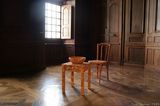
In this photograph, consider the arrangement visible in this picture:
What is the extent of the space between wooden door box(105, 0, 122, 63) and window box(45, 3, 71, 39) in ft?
4.74

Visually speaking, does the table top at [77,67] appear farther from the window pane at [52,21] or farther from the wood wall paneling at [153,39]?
the window pane at [52,21]

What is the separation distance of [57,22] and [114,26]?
2.14 meters

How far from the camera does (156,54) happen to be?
18.0ft

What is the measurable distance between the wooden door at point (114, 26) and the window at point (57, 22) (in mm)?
1444

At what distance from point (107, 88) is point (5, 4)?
308cm

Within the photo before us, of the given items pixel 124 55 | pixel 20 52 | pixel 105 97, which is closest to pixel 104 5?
pixel 124 55

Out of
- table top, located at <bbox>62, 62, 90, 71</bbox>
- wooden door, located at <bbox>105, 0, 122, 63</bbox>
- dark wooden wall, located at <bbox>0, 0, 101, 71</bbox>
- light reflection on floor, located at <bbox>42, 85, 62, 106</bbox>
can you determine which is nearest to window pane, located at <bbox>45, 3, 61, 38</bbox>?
dark wooden wall, located at <bbox>0, 0, 101, 71</bbox>

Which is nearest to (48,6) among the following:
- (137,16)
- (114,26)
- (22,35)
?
(22,35)

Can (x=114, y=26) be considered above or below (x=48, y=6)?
below

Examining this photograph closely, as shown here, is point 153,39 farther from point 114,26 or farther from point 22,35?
point 22,35

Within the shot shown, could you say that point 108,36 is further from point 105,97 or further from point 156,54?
point 105,97

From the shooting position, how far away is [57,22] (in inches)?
286

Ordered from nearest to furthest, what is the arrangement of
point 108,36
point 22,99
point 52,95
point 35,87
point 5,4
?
point 22,99
point 52,95
point 35,87
point 5,4
point 108,36

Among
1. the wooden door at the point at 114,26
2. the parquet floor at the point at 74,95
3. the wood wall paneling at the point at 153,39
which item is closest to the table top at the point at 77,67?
the parquet floor at the point at 74,95
